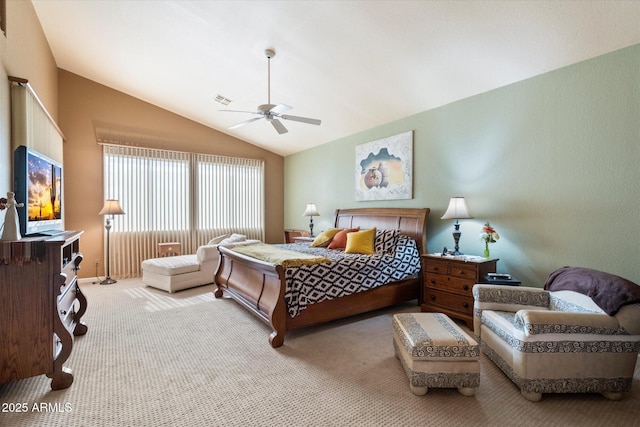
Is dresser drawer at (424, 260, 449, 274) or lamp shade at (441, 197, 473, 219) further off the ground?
lamp shade at (441, 197, 473, 219)

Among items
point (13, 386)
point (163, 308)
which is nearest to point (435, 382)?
point (13, 386)

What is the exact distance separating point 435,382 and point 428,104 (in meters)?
3.49

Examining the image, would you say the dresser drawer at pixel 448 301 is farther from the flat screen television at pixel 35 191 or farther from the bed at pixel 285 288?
the flat screen television at pixel 35 191

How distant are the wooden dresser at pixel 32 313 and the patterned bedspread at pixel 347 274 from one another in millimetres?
1734

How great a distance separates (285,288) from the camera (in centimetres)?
284

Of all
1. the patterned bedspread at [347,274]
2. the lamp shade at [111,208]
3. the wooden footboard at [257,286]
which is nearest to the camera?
the wooden footboard at [257,286]

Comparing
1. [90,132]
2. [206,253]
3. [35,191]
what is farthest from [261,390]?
[90,132]

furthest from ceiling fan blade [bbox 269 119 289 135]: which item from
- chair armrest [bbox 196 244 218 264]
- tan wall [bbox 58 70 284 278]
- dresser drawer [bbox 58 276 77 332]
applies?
tan wall [bbox 58 70 284 278]

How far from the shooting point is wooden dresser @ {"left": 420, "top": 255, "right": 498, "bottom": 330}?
315 centimetres

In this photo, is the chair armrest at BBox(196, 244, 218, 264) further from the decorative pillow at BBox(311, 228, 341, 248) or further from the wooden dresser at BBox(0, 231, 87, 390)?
the wooden dresser at BBox(0, 231, 87, 390)

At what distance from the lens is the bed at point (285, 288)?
282 centimetres

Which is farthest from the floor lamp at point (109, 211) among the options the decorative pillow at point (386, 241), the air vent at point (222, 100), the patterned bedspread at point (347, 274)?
the decorative pillow at point (386, 241)

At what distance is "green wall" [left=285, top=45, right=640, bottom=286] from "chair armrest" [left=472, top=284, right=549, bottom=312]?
732 millimetres

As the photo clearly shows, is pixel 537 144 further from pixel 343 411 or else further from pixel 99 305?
pixel 99 305
